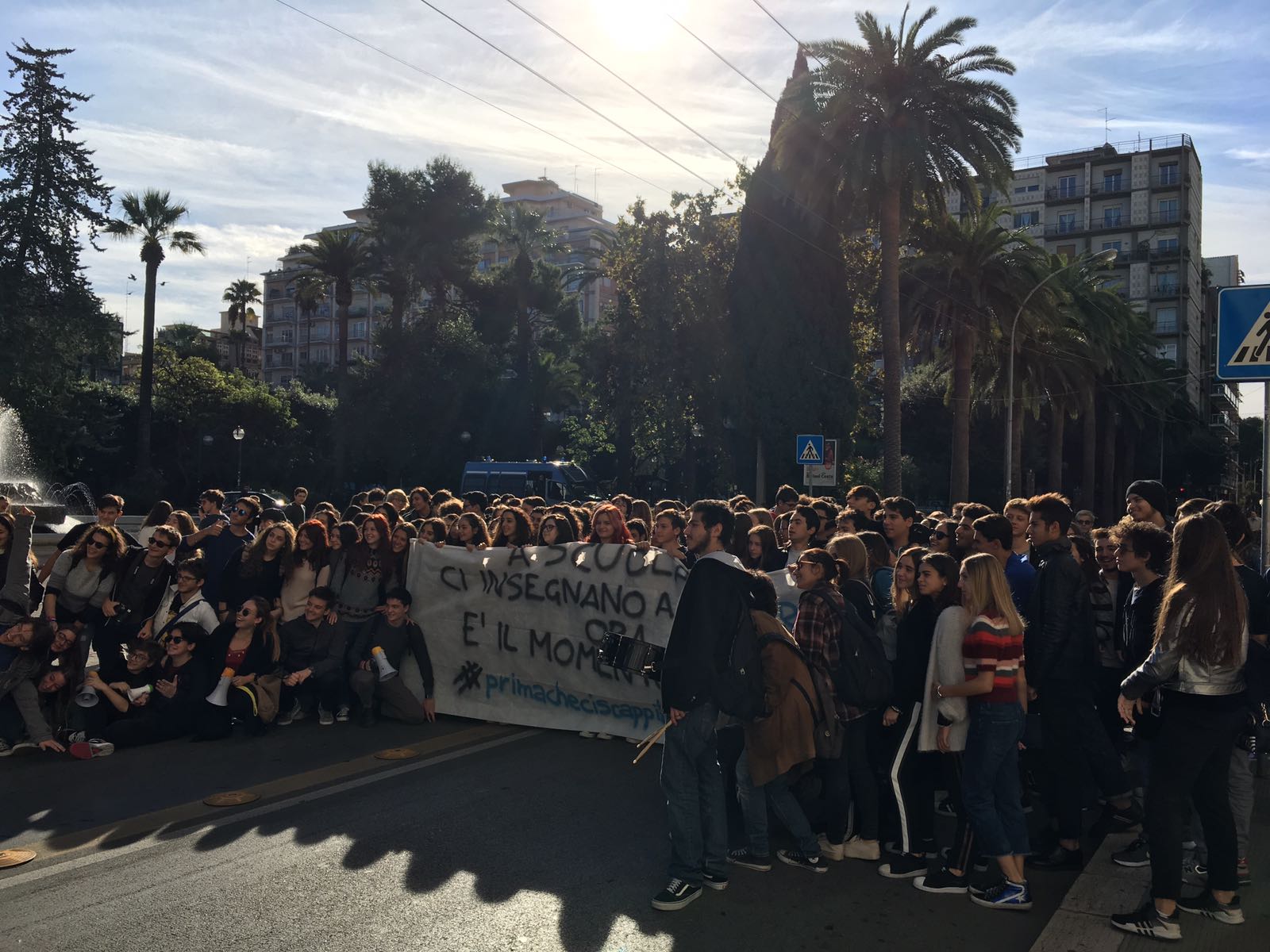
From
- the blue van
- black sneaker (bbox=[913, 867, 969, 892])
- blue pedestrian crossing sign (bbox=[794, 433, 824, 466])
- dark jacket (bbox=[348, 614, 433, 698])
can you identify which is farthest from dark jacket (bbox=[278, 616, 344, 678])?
the blue van

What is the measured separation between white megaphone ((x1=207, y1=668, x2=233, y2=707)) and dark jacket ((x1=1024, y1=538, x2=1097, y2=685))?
17.8 feet

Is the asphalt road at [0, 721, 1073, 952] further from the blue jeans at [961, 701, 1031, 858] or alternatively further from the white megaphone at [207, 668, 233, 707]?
the white megaphone at [207, 668, 233, 707]

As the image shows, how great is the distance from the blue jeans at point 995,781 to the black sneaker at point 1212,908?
2.26 ft

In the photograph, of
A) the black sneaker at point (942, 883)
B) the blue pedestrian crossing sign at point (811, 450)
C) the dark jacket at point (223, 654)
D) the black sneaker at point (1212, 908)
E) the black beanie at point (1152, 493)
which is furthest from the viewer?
the blue pedestrian crossing sign at point (811, 450)

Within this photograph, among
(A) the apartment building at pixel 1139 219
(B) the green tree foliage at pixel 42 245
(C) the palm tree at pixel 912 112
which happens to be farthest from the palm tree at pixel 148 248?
(A) the apartment building at pixel 1139 219

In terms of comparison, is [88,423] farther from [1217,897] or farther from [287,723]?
[1217,897]

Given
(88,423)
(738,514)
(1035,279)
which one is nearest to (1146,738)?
(738,514)

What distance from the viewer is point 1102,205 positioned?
93375 mm

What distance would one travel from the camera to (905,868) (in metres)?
5.48

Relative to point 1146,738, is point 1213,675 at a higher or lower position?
higher

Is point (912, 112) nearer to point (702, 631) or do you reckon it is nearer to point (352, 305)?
point (702, 631)

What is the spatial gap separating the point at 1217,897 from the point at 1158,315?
9697 centimetres

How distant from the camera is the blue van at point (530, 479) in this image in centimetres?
3272

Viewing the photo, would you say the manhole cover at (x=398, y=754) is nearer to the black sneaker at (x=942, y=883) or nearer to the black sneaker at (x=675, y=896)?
the black sneaker at (x=675, y=896)
